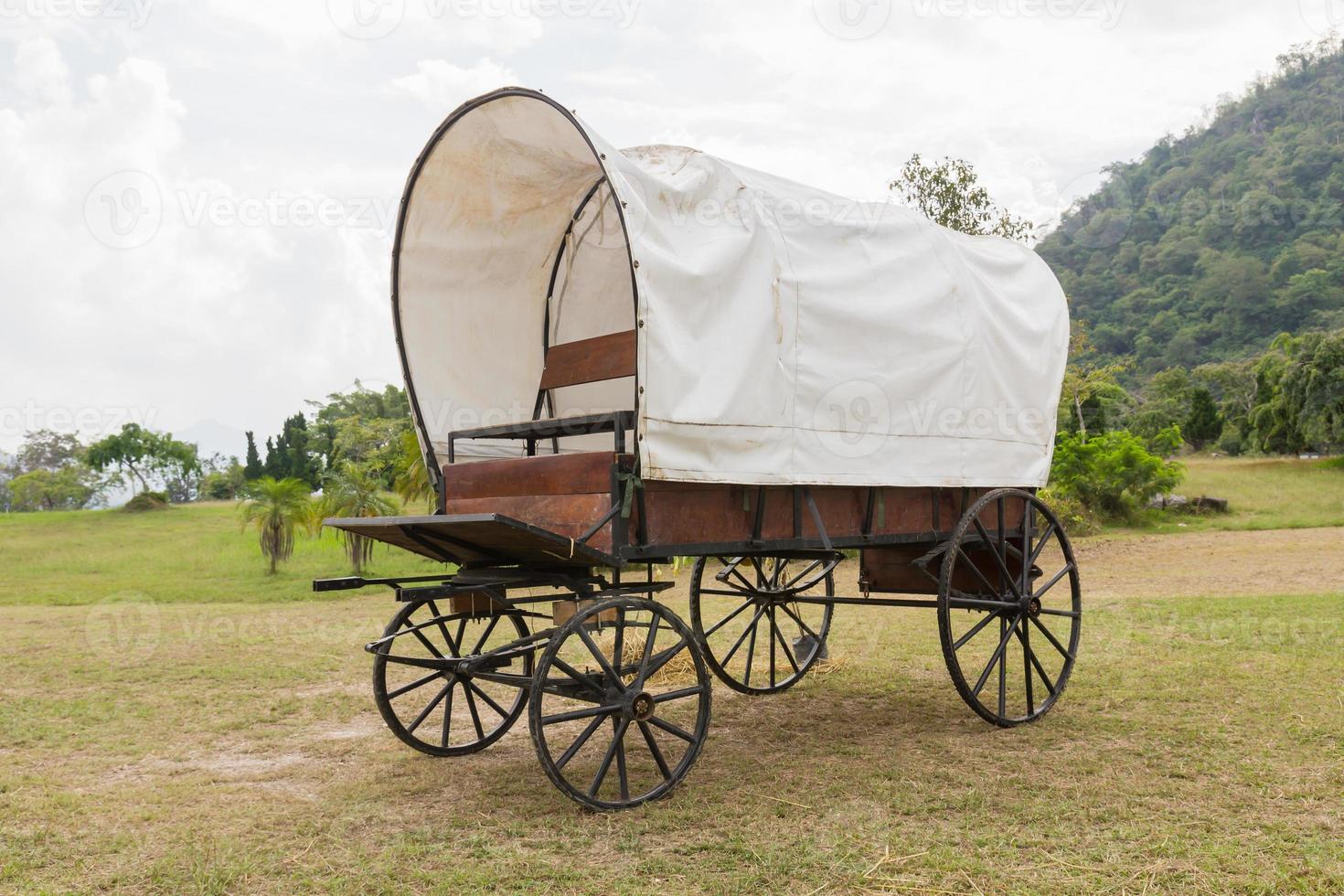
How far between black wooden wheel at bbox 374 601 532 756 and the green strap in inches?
44.7

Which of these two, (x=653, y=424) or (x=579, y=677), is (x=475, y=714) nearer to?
(x=579, y=677)

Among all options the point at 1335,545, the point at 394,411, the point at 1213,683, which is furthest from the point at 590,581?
the point at 394,411

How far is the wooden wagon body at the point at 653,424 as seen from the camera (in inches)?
184

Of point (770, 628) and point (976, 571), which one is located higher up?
point (976, 571)

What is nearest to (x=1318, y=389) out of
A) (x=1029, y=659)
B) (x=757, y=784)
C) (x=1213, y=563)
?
(x=1213, y=563)

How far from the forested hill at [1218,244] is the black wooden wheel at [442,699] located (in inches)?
1356

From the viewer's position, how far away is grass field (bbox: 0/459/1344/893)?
152 inches

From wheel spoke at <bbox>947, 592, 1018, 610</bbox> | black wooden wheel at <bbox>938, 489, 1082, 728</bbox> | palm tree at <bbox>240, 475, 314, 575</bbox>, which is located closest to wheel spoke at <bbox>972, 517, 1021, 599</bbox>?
black wooden wheel at <bbox>938, 489, 1082, 728</bbox>

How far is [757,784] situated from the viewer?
504 centimetres

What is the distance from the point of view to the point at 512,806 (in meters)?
4.71

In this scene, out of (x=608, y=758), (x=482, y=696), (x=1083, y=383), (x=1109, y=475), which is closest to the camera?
(x=608, y=758)

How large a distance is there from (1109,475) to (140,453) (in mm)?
36608

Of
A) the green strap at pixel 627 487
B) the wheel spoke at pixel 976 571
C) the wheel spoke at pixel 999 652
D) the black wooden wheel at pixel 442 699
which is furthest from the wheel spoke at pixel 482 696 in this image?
the wheel spoke at pixel 976 571

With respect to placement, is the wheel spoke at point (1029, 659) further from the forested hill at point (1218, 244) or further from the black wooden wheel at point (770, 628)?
the forested hill at point (1218, 244)
